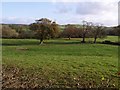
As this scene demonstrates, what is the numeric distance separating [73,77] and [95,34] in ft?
225

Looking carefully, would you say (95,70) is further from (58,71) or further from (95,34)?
(95,34)

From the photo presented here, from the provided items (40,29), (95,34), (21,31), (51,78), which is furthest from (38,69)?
(21,31)

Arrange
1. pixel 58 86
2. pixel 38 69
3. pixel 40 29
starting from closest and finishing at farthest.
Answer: pixel 58 86
pixel 38 69
pixel 40 29

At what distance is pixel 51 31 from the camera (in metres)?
72.9

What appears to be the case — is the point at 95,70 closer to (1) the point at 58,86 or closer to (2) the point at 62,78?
(2) the point at 62,78

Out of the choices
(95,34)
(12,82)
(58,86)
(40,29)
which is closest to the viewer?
(58,86)

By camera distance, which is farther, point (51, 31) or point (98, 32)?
point (98, 32)

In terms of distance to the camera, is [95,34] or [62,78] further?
[95,34]

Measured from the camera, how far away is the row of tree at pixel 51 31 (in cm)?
7300

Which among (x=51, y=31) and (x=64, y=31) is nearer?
(x=51, y=31)

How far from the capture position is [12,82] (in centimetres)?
1206

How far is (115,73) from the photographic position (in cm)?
1304

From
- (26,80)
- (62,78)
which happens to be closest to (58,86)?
(62,78)

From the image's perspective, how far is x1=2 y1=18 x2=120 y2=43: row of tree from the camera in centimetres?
7300
